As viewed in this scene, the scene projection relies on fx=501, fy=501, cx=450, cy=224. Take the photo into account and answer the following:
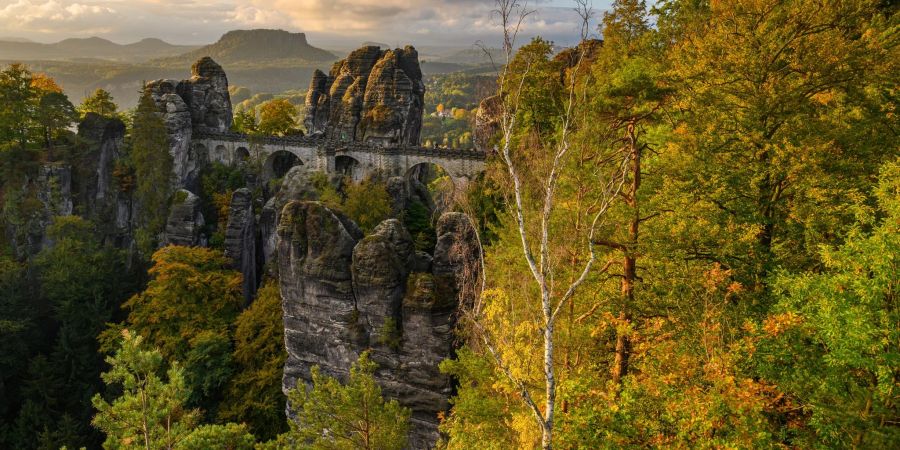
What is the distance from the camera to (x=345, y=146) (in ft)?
165

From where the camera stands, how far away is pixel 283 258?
2636cm

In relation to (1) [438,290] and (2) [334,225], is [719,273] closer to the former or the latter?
(1) [438,290]

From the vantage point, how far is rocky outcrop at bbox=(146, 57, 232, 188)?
51.3 m

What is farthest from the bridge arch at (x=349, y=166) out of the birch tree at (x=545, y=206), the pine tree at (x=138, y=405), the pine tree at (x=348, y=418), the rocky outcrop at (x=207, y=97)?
the pine tree at (x=138, y=405)

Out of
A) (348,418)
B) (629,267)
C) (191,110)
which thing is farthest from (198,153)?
(629,267)

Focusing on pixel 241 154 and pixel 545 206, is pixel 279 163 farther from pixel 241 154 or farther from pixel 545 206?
pixel 545 206

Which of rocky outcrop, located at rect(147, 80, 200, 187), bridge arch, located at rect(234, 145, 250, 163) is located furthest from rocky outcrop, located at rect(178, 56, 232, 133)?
bridge arch, located at rect(234, 145, 250, 163)

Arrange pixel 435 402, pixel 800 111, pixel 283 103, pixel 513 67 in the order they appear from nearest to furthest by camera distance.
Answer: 1. pixel 800 111
2. pixel 435 402
3. pixel 513 67
4. pixel 283 103

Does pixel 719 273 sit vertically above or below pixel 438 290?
above

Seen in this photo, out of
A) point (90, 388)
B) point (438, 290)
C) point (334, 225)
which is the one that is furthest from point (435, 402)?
point (90, 388)

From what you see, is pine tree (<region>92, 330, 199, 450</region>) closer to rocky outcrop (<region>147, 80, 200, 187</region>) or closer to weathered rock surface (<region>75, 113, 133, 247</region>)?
weathered rock surface (<region>75, 113, 133, 247</region>)

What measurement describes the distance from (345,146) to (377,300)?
29.3 meters

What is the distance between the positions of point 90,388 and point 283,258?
21.1 m

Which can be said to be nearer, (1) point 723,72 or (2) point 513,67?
(1) point 723,72
